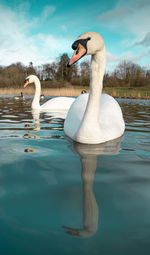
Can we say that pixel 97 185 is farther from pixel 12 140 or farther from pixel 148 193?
pixel 12 140

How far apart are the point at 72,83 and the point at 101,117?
4676 centimetres

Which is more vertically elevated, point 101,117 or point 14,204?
point 101,117

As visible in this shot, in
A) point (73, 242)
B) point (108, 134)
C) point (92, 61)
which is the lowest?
point (73, 242)

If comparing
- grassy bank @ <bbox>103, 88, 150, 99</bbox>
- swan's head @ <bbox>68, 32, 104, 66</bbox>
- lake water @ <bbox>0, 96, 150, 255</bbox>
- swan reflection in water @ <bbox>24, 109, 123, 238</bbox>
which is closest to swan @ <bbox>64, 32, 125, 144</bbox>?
swan's head @ <bbox>68, 32, 104, 66</bbox>

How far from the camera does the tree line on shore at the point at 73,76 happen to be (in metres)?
42.8

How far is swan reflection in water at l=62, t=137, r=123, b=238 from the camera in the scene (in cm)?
128

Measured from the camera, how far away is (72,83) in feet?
162

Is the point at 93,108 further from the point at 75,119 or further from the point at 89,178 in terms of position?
the point at 89,178

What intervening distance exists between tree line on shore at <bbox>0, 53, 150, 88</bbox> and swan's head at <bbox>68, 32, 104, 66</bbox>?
107 ft

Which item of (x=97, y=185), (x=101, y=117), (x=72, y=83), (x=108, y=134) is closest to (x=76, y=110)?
(x=101, y=117)

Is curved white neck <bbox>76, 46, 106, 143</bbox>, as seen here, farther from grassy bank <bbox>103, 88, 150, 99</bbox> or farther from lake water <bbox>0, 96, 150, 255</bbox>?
grassy bank <bbox>103, 88, 150, 99</bbox>

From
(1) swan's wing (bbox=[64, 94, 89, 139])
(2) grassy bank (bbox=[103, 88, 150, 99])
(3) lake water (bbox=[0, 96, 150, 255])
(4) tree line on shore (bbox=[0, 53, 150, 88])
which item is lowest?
(3) lake water (bbox=[0, 96, 150, 255])

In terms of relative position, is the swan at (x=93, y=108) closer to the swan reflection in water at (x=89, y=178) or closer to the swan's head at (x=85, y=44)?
the swan's head at (x=85, y=44)

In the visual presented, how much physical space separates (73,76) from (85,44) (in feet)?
177
